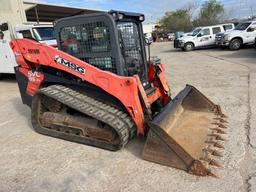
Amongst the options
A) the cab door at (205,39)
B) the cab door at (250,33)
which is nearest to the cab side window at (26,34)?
the cab door at (250,33)

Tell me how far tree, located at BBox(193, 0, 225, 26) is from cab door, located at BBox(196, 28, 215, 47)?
27.4 meters

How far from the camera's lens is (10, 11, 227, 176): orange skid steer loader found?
12.3 feet

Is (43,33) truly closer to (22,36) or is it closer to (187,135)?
(22,36)

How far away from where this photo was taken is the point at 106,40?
4.27m

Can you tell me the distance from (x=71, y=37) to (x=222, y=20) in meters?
49.6

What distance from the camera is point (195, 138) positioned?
13.2ft

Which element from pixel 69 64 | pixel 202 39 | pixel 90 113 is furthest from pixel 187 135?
pixel 202 39

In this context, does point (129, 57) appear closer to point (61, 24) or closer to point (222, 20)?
point (61, 24)

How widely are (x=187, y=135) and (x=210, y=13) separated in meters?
50.4

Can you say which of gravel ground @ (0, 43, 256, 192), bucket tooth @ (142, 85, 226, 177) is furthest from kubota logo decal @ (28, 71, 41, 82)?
bucket tooth @ (142, 85, 226, 177)

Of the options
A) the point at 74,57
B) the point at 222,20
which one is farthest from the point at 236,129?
the point at 222,20

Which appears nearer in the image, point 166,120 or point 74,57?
point 166,120

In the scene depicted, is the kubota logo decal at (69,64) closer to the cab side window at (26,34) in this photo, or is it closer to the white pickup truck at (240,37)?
the cab side window at (26,34)

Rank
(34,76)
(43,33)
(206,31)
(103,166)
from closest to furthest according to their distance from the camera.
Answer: (103,166) → (34,76) → (43,33) → (206,31)
